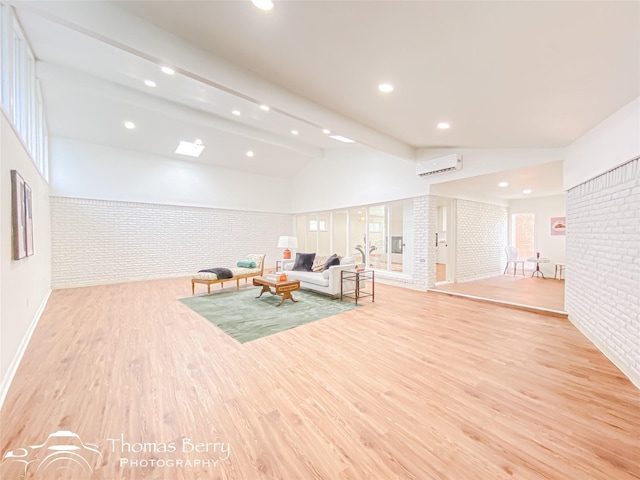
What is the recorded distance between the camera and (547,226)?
756 cm

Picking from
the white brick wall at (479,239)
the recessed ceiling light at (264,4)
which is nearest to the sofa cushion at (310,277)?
the white brick wall at (479,239)

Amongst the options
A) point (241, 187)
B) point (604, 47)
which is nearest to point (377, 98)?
point (604, 47)

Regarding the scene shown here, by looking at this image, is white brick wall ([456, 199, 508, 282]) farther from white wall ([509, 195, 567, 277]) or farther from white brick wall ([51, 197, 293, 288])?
white brick wall ([51, 197, 293, 288])

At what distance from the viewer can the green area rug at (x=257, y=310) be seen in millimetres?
3588

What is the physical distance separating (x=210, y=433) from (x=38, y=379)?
190 centimetres

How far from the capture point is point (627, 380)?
233cm

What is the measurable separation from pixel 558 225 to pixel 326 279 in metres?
6.99

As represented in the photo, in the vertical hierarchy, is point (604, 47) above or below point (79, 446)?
above

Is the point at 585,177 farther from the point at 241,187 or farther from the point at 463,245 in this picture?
the point at 241,187

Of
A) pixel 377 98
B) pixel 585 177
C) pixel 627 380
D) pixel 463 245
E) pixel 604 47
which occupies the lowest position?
pixel 627 380

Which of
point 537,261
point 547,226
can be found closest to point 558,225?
point 547,226

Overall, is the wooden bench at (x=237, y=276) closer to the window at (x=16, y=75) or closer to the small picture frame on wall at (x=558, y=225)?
the window at (x=16, y=75)

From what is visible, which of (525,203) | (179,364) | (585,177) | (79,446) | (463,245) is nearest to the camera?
(79,446)

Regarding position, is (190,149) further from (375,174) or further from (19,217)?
(19,217)
